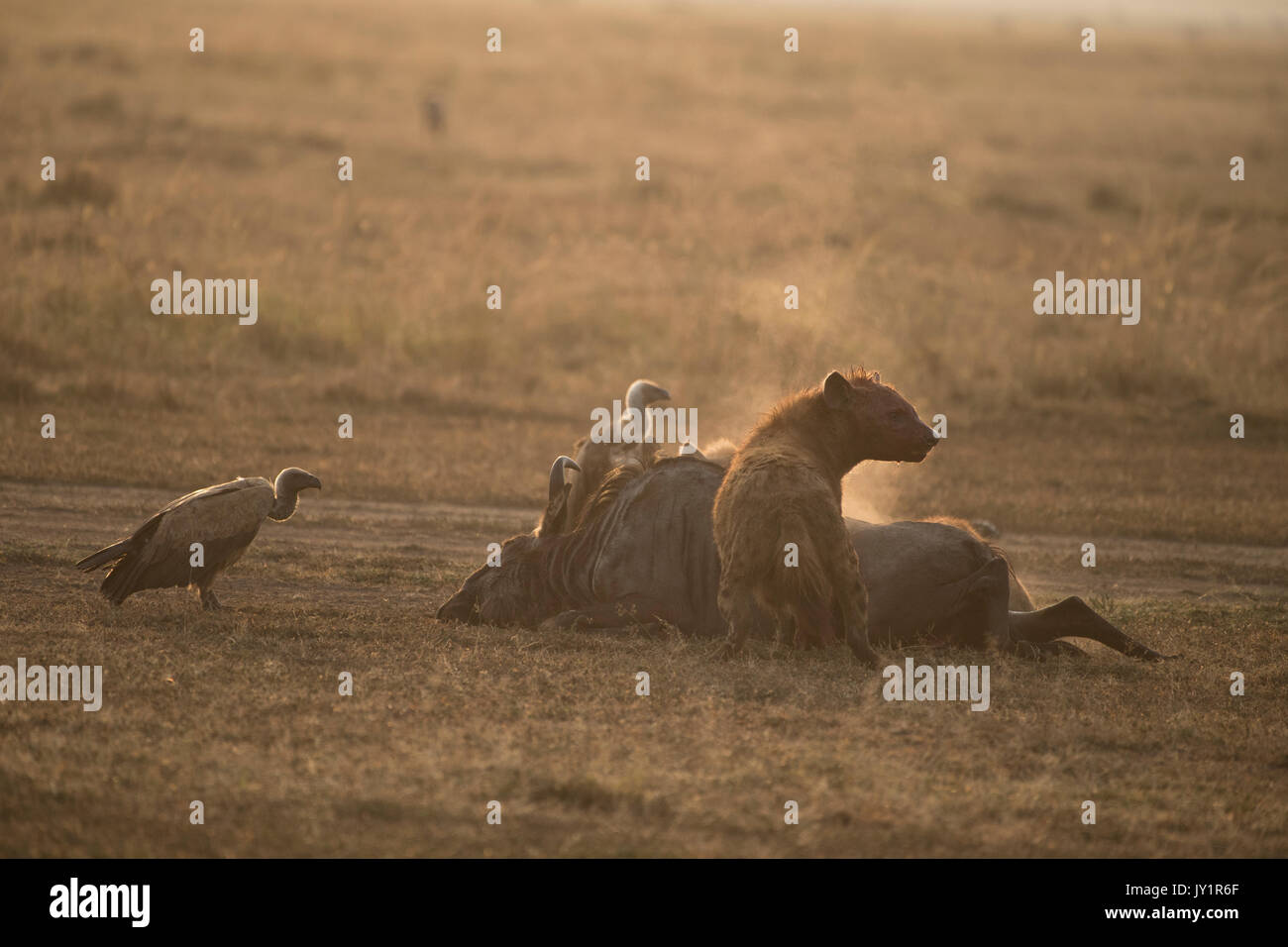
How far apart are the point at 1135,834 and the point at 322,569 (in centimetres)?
602

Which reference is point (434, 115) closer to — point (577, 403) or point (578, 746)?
point (577, 403)

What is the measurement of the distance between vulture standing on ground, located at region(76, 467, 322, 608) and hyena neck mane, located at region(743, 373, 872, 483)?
3.05 m

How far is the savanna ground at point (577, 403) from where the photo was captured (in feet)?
19.5

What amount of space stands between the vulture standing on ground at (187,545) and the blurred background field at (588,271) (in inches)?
155

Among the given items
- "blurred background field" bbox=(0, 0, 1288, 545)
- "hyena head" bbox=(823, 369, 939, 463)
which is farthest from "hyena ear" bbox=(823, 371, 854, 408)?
"blurred background field" bbox=(0, 0, 1288, 545)

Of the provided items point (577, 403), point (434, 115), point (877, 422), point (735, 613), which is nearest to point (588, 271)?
point (577, 403)

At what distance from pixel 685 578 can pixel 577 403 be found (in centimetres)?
907

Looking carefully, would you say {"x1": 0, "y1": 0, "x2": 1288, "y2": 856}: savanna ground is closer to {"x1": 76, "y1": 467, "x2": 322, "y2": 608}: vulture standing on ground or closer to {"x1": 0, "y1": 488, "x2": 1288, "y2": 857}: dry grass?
{"x1": 0, "y1": 488, "x2": 1288, "y2": 857}: dry grass

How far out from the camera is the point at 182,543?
Answer: 8.06 m

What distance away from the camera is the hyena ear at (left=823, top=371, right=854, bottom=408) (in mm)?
7961

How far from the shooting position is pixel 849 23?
6900cm

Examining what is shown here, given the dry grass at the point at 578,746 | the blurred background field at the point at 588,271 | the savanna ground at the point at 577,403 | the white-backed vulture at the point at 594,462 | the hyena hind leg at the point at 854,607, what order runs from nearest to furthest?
1. the dry grass at the point at 578,746
2. the savanna ground at the point at 577,403
3. the hyena hind leg at the point at 854,607
4. the white-backed vulture at the point at 594,462
5. the blurred background field at the point at 588,271

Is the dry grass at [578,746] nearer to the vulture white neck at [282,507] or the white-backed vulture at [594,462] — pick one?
the vulture white neck at [282,507]

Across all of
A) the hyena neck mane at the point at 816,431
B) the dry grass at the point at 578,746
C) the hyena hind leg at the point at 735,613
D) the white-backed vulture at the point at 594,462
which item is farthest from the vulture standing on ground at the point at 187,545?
the hyena neck mane at the point at 816,431
